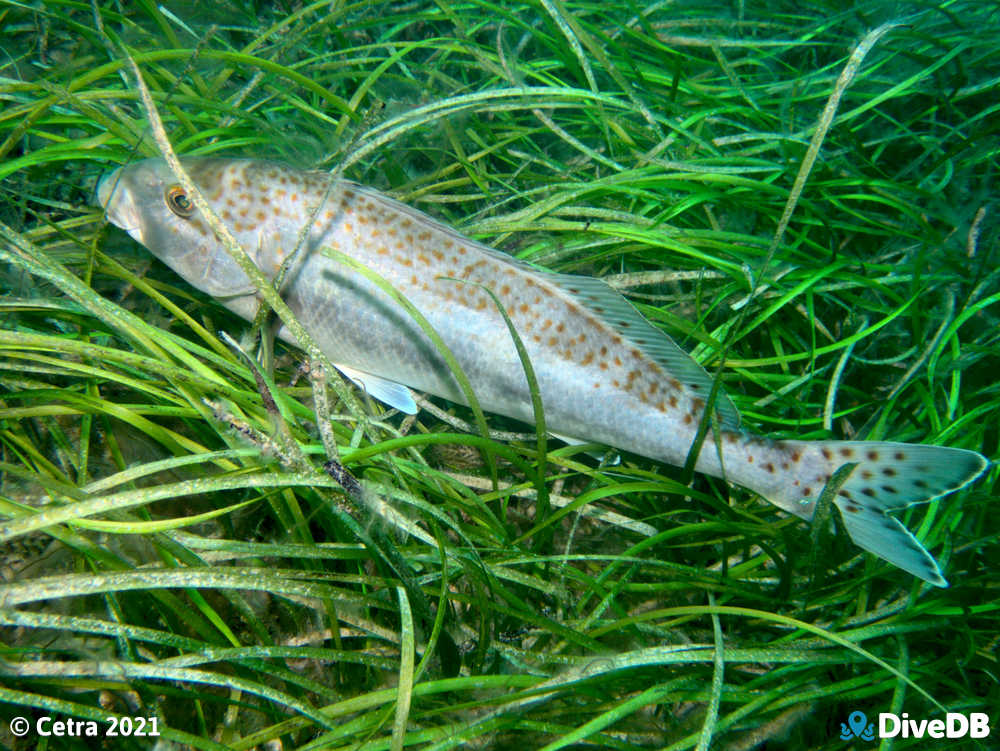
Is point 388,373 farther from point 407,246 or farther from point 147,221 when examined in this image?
point 147,221

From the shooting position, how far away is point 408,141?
3.93m

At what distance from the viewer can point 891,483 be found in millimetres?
2477

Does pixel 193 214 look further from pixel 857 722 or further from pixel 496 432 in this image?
pixel 857 722

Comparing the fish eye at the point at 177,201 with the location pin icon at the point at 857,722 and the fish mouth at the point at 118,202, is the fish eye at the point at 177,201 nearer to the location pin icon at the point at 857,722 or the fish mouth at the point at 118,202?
the fish mouth at the point at 118,202

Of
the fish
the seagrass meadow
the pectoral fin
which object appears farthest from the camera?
the pectoral fin

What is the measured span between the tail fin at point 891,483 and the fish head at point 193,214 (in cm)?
329

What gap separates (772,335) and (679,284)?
0.73 metres

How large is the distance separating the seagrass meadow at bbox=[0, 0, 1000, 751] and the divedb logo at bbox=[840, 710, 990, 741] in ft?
0.14

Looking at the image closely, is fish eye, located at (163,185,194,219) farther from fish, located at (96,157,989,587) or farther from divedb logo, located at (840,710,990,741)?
divedb logo, located at (840,710,990,741)

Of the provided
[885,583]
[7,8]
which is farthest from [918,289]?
[7,8]

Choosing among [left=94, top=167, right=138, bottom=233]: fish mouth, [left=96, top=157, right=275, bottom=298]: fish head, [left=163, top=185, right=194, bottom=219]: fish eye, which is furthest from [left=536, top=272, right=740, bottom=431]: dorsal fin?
[left=94, top=167, right=138, bottom=233]: fish mouth

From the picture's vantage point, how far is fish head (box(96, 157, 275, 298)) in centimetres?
282

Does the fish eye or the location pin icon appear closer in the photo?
the location pin icon

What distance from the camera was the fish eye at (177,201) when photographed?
9.28 feet
